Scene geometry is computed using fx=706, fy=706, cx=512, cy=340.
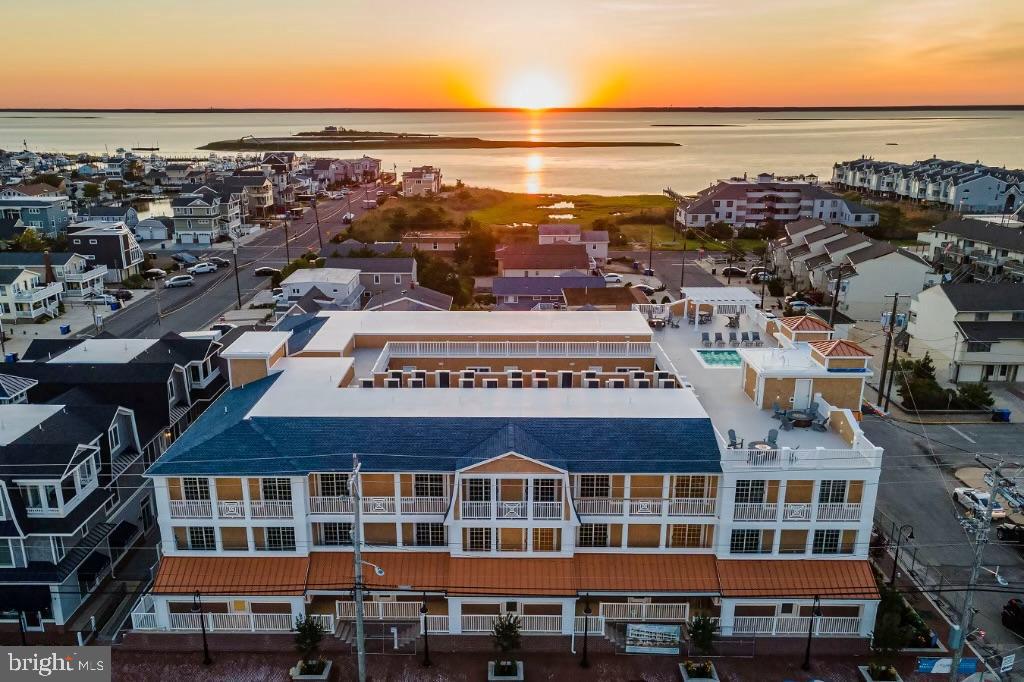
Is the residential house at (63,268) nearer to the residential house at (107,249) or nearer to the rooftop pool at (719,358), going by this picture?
the residential house at (107,249)

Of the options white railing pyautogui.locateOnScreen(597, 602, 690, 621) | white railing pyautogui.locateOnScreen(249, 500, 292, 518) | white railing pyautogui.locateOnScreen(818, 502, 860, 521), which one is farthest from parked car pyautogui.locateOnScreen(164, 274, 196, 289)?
white railing pyautogui.locateOnScreen(818, 502, 860, 521)

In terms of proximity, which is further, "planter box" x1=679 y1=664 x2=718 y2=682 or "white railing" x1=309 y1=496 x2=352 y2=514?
"white railing" x1=309 y1=496 x2=352 y2=514

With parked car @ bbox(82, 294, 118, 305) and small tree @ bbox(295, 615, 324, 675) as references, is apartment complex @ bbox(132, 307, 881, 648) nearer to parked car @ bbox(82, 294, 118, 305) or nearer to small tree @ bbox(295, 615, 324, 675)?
small tree @ bbox(295, 615, 324, 675)

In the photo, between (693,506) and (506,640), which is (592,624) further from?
(693,506)

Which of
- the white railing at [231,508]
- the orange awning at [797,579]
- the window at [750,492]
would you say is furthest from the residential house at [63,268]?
the orange awning at [797,579]

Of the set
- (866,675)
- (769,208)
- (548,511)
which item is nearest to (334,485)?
(548,511)

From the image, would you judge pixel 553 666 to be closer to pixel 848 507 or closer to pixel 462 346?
pixel 848 507
